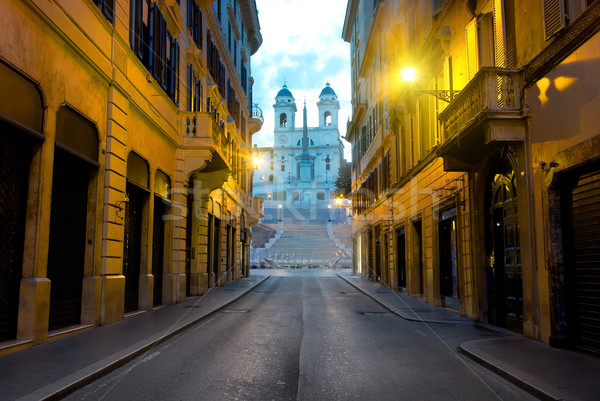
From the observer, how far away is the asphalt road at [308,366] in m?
5.85

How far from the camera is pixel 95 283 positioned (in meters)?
10.7

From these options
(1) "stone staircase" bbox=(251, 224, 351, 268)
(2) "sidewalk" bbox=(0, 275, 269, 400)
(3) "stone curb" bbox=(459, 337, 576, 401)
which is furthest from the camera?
(1) "stone staircase" bbox=(251, 224, 351, 268)

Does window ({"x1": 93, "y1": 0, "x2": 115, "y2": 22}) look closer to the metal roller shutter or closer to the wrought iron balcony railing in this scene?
the wrought iron balcony railing

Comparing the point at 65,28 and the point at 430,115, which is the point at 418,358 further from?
the point at 430,115

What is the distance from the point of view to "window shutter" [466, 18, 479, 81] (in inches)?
468

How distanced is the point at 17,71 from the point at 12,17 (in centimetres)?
77

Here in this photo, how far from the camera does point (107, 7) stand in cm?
1149

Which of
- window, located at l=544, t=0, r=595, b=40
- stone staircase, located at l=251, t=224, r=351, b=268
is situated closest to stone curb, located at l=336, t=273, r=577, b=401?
window, located at l=544, t=0, r=595, b=40

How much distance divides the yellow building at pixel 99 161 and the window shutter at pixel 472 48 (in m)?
8.01

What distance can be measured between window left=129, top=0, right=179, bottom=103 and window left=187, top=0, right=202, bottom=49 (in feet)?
9.04

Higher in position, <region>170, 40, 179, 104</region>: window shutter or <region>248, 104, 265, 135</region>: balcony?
<region>248, 104, 265, 135</region>: balcony

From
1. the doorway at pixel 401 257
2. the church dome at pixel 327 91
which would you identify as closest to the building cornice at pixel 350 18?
the doorway at pixel 401 257

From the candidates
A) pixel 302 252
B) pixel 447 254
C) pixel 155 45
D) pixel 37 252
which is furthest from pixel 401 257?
pixel 302 252

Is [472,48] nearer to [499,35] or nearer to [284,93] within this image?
[499,35]
